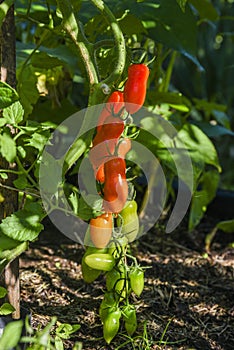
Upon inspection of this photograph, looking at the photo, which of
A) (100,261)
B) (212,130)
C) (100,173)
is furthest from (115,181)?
(212,130)

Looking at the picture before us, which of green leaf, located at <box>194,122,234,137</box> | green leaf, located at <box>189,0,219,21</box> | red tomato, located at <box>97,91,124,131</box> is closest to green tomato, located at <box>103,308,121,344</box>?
red tomato, located at <box>97,91,124,131</box>

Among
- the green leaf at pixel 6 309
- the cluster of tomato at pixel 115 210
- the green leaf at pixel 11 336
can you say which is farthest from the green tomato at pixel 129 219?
the green leaf at pixel 11 336

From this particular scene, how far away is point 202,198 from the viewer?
5.47 ft

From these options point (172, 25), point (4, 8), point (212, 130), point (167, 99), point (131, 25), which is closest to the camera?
point (4, 8)

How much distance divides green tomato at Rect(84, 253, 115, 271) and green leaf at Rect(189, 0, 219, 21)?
32.1 inches

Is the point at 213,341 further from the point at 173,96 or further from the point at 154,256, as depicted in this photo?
the point at 173,96

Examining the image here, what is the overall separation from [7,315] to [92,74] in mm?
422

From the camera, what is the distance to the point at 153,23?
59.4 inches

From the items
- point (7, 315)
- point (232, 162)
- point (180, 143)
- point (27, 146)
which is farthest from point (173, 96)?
A: point (232, 162)

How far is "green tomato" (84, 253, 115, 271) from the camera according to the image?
1086 millimetres

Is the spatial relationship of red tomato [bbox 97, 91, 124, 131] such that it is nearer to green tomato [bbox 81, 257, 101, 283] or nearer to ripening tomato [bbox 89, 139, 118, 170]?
ripening tomato [bbox 89, 139, 118, 170]

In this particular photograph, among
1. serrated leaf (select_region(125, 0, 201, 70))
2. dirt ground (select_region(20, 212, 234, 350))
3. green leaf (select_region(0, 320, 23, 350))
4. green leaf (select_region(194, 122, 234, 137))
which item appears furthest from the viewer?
green leaf (select_region(194, 122, 234, 137))

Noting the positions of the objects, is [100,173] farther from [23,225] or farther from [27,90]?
[27,90]

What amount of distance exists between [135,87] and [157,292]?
0.55 meters
